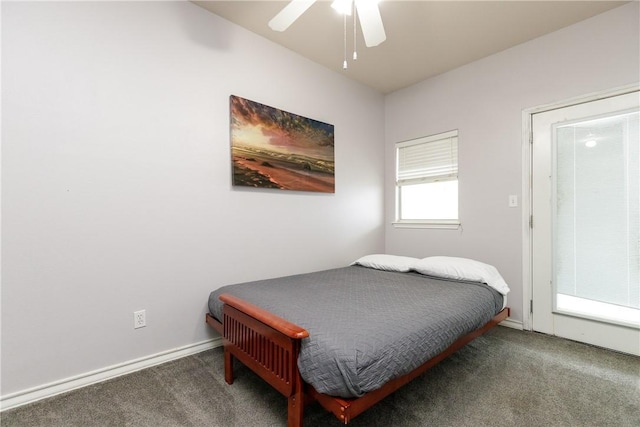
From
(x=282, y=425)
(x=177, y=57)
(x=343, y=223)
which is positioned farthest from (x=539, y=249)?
(x=177, y=57)

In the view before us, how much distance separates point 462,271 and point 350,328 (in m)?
1.38

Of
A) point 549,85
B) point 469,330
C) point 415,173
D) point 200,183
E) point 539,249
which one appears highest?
point 549,85

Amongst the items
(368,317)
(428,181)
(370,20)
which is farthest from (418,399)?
(428,181)

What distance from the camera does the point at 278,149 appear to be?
2645 mm

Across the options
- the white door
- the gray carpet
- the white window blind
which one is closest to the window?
the white window blind

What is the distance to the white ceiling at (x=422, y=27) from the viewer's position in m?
2.21

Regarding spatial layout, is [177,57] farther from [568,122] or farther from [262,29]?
[568,122]

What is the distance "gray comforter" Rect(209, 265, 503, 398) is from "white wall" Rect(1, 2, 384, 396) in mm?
409

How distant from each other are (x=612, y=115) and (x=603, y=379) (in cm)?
191

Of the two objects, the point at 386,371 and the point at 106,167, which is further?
the point at 106,167

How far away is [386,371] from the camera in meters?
1.18

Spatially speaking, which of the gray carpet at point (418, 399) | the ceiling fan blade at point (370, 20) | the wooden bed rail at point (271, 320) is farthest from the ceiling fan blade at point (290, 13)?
the gray carpet at point (418, 399)

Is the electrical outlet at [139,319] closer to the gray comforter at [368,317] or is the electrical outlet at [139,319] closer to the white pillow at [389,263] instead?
the gray comforter at [368,317]

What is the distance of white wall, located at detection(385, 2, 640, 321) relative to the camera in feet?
7.50
